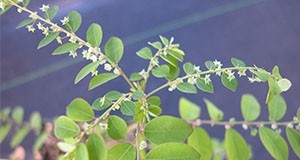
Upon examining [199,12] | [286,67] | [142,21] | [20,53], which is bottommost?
[286,67]

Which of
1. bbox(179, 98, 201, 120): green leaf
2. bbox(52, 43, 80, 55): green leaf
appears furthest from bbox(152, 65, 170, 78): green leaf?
bbox(179, 98, 201, 120): green leaf

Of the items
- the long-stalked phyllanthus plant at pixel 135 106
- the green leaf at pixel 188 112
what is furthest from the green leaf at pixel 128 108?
the green leaf at pixel 188 112

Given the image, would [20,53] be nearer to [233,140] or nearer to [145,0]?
[145,0]

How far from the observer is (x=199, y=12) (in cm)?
179

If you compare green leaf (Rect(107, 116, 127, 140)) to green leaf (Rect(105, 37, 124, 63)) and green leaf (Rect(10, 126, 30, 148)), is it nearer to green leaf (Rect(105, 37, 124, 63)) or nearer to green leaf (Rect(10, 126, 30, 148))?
green leaf (Rect(105, 37, 124, 63))

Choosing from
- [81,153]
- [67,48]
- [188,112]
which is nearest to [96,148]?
[81,153]

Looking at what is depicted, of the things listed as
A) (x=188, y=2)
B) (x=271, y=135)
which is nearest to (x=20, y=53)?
(x=188, y=2)

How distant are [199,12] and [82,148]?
144 centimetres

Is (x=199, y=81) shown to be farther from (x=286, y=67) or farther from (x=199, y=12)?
(x=199, y=12)

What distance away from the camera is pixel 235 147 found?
1.92 feet

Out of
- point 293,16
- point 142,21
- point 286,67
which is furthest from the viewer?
point 142,21

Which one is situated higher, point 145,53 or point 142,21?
point 142,21

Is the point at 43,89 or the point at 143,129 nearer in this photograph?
the point at 143,129

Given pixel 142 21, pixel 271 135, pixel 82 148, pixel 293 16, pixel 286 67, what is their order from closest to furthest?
pixel 82 148 < pixel 271 135 < pixel 286 67 < pixel 293 16 < pixel 142 21
